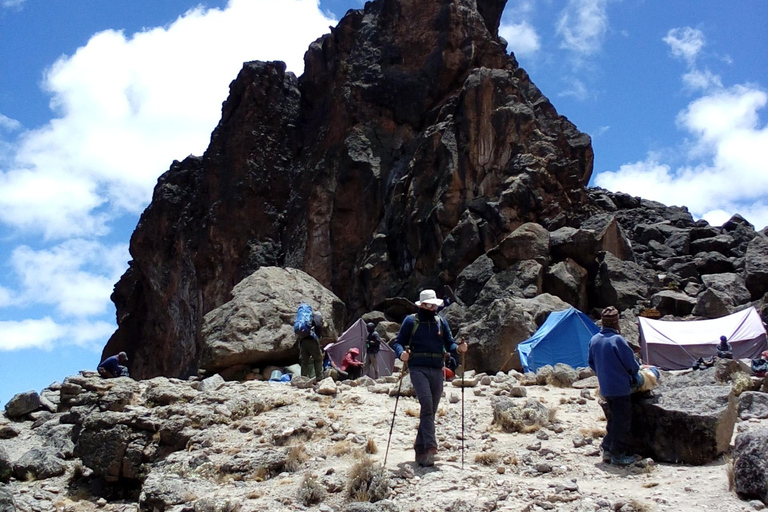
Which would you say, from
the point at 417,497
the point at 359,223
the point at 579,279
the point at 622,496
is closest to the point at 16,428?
the point at 417,497

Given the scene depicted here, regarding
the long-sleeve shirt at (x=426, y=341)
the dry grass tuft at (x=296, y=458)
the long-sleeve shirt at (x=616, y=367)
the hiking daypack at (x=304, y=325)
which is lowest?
the dry grass tuft at (x=296, y=458)

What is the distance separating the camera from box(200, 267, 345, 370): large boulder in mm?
18578

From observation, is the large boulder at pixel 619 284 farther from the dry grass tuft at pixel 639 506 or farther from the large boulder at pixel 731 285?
the dry grass tuft at pixel 639 506

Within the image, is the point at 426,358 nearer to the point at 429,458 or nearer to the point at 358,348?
the point at 429,458

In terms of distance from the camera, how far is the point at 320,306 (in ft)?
72.0

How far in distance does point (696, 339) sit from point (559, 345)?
20.1 feet

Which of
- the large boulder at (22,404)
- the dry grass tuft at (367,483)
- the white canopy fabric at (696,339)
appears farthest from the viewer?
the white canopy fabric at (696,339)

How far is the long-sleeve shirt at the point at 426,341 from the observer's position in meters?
8.94

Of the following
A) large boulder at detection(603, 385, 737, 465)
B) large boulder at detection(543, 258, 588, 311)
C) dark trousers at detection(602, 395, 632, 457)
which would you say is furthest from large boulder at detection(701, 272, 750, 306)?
dark trousers at detection(602, 395, 632, 457)

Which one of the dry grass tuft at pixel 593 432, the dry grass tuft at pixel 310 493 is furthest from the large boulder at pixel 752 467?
the dry grass tuft at pixel 310 493

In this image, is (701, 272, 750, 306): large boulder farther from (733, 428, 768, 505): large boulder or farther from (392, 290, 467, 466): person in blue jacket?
A: (733, 428, 768, 505): large boulder

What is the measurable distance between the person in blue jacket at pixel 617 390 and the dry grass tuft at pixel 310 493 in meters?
3.34

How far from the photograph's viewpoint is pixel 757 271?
40.7 m

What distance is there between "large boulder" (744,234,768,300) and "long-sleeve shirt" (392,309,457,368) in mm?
36767
